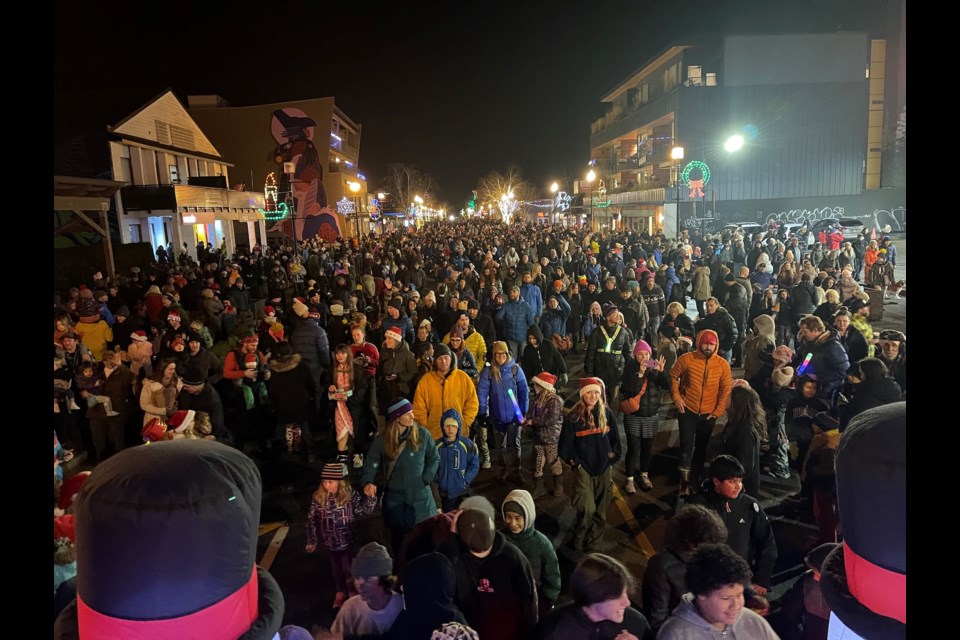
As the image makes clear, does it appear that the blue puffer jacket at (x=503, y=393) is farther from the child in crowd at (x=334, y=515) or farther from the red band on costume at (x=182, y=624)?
the red band on costume at (x=182, y=624)

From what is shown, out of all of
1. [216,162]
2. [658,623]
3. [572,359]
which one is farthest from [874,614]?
[216,162]

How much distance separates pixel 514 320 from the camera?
379 inches

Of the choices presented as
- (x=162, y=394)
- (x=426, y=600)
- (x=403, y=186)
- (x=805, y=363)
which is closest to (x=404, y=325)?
(x=162, y=394)

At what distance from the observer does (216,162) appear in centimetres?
3794

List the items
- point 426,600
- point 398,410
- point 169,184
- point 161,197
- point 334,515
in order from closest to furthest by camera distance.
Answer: point 426,600 < point 334,515 < point 398,410 < point 161,197 < point 169,184

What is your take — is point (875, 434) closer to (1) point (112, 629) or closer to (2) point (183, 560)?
(2) point (183, 560)

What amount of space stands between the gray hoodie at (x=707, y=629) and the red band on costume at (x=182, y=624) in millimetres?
1840

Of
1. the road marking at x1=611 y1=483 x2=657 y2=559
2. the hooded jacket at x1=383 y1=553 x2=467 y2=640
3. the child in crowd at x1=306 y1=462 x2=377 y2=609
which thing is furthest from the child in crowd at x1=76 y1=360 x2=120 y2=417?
the road marking at x1=611 y1=483 x2=657 y2=559

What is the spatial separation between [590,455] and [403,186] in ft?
347

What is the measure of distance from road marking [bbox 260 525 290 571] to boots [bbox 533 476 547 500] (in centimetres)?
252

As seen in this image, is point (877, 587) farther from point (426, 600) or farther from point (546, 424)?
point (546, 424)

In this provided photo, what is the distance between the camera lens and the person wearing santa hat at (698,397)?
618 cm
